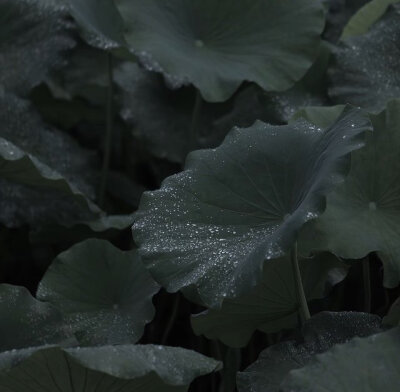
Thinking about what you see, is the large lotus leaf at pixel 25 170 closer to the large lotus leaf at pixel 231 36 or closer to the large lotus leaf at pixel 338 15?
the large lotus leaf at pixel 231 36

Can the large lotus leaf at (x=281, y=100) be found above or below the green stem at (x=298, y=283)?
below

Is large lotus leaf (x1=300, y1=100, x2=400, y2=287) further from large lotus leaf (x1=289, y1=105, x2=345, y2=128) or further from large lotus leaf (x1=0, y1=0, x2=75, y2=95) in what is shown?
large lotus leaf (x1=0, y1=0, x2=75, y2=95)

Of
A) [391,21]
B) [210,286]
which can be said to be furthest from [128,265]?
[391,21]

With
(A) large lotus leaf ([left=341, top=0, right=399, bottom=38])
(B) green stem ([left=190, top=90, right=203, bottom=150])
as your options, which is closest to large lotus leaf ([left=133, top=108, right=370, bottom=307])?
(B) green stem ([left=190, top=90, right=203, bottom=150])

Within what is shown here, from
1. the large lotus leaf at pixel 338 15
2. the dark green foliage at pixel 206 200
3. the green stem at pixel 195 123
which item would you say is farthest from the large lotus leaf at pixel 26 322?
the large lotus leaf at pixel 338 15

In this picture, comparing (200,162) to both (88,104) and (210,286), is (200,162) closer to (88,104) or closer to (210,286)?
(210,286)

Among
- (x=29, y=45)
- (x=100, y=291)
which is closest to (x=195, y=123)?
(x=29, y=45)
